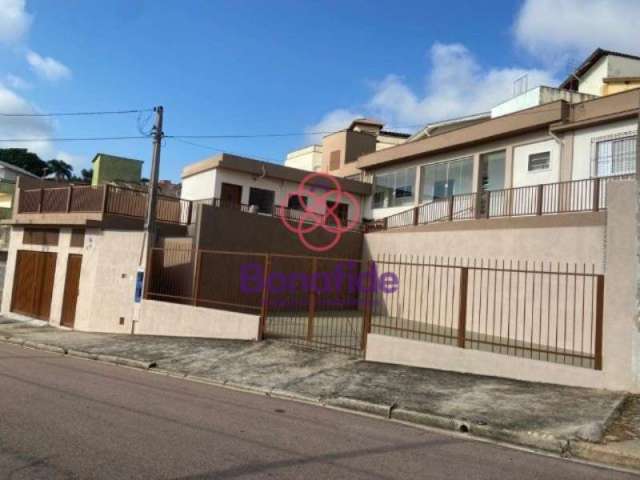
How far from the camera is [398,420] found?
746 centimetres

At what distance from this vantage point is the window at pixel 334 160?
3294 centimetres

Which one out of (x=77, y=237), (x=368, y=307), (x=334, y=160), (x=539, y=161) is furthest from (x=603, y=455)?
(x=334, y=160)

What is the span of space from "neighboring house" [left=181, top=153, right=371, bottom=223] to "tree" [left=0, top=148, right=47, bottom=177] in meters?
55.1

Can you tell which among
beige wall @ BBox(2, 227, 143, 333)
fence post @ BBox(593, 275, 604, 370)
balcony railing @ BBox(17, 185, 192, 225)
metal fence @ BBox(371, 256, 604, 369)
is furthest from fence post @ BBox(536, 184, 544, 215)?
beige wall @ BBox(2, 227, 143, 333)

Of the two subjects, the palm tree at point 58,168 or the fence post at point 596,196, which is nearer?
the fence post at point 596,196

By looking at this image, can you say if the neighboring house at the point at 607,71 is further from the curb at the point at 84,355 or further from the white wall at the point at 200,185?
the curb at the point at 84,355

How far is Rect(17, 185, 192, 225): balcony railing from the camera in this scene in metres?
18.0

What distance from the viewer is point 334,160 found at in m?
33.4

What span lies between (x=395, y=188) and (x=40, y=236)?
1594 centimetres

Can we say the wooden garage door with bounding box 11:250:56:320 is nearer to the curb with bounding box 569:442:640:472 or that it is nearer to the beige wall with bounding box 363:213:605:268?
the beige wall with bounding box 363:213:605:268

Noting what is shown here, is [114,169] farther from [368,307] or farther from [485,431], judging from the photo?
[485,431]

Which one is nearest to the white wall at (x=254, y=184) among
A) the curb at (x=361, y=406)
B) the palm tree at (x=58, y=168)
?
the curb at (x=361, y=406)

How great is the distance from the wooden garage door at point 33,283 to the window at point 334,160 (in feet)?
58.4

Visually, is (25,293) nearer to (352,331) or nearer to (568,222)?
(352,331)
